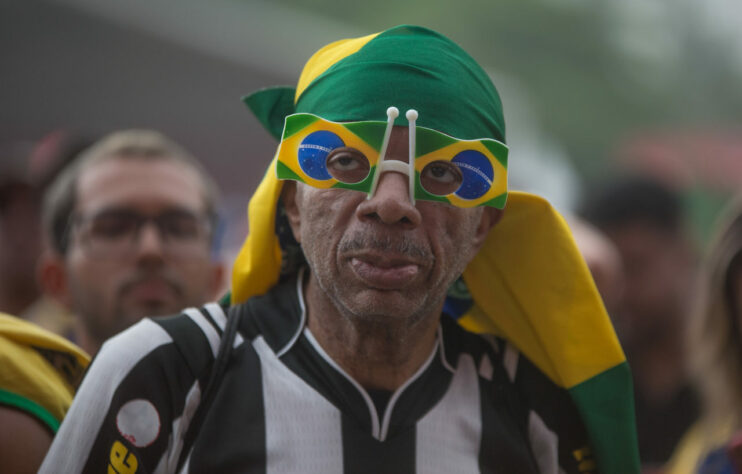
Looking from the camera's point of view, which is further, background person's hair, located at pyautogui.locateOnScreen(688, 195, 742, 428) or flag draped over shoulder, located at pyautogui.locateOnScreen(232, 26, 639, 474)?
background person's hair, located at pyautogui.locateOnScreen(688, 195, 742, 428)

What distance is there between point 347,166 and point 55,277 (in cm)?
176

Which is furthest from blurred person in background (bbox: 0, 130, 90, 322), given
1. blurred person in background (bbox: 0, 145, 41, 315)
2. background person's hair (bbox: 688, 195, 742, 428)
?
background person's hair (bbox: 688, 195, 742, 428)

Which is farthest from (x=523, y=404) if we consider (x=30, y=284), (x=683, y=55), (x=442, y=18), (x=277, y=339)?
(x=683, y=55)

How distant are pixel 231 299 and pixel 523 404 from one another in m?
0.84

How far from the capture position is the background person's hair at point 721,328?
3.68 metres

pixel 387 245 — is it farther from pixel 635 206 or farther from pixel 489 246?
pixel 635 206

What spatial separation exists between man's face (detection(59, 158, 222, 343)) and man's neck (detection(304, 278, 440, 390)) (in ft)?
3.28

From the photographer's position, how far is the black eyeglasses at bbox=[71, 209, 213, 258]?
3.23m

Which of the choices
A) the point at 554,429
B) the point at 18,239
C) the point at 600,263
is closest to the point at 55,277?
the point at 18,239

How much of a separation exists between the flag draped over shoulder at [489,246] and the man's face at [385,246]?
155 millimetres

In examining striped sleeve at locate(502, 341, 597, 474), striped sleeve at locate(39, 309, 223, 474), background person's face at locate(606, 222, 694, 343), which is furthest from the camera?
background person's face at locate(606, 222, 694, 343)

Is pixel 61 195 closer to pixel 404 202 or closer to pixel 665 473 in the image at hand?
pixel 404 202

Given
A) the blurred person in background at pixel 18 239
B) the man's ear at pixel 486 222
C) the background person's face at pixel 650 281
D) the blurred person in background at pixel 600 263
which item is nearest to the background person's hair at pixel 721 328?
the blurred person in background at pixel 600 263

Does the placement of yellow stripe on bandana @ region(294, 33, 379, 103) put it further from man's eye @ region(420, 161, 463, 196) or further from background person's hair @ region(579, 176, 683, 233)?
background person's hair @ region(579, 176, 683, 233)
